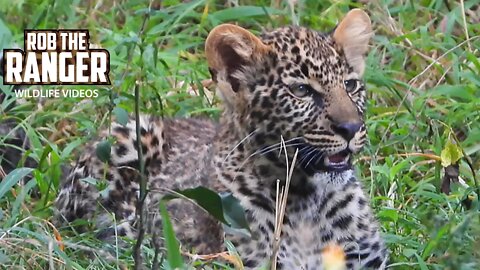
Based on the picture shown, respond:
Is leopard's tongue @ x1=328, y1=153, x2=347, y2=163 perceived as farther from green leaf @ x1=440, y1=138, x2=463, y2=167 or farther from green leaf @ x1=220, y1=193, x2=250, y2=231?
green leaf @ x1=220, y1=193, x2=250, y2=231

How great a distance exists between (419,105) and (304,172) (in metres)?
2.13

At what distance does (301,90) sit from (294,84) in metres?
0.05

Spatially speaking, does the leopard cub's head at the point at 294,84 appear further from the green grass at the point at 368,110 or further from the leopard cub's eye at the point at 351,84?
the green grass at the point at 368,110

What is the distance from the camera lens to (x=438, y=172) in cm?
840

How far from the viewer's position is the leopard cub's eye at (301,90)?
25.6 feet

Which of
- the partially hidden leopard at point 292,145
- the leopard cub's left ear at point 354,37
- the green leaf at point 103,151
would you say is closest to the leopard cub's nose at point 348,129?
Result: the partially hidden leopard at point 292,145

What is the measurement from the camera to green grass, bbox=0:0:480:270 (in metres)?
7.55

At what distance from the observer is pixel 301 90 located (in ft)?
25.6

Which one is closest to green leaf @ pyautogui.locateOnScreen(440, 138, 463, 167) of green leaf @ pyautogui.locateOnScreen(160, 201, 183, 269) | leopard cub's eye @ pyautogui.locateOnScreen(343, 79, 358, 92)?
leopard cub's eye @ pyautogui.locateOnScreen(343, 79, 358, 92)

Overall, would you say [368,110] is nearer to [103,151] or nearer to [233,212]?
[103,151]

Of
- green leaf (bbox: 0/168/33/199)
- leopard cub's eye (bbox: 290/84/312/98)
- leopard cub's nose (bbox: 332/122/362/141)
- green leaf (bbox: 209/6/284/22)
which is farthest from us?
green leaf (bbox: 209/6/284/22)

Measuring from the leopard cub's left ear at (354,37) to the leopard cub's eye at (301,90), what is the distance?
0.31 metres

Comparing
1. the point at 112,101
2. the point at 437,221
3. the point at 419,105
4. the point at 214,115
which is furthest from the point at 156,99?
the point at 437,221

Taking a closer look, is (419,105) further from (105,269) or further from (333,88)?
(105,269)
